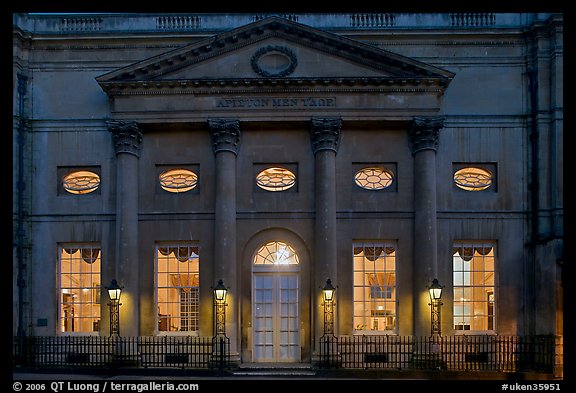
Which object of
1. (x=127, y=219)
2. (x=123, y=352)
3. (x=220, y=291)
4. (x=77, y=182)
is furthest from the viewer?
(x=77, y=182)

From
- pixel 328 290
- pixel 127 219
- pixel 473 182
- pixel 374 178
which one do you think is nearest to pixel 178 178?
pixel 127 219

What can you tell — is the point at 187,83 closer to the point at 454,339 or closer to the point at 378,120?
the point at 378,120

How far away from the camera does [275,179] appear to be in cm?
2197

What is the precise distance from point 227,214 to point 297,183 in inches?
103

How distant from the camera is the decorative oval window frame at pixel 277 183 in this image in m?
21.9

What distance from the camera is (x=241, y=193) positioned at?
2175 cm

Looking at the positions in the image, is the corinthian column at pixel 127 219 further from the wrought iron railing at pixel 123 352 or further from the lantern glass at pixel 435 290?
the lantern glass at pixel 435 290

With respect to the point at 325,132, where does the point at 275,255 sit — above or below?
below

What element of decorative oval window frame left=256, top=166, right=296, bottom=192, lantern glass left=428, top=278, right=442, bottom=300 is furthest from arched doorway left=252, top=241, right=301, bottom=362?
lantern glass left=428, top=278, right=442, bottom=300

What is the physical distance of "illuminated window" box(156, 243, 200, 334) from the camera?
21453mm

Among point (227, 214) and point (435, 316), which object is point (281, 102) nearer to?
point (227, 214)

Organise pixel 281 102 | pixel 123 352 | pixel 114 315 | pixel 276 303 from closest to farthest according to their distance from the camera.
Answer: pixel 123 352, pixel 114 315, pixel 276 303, pixel 281 102

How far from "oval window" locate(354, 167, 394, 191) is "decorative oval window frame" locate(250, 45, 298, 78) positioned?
422 centimetres

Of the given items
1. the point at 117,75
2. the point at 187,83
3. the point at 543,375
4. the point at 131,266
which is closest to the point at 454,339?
the point at 543,375
